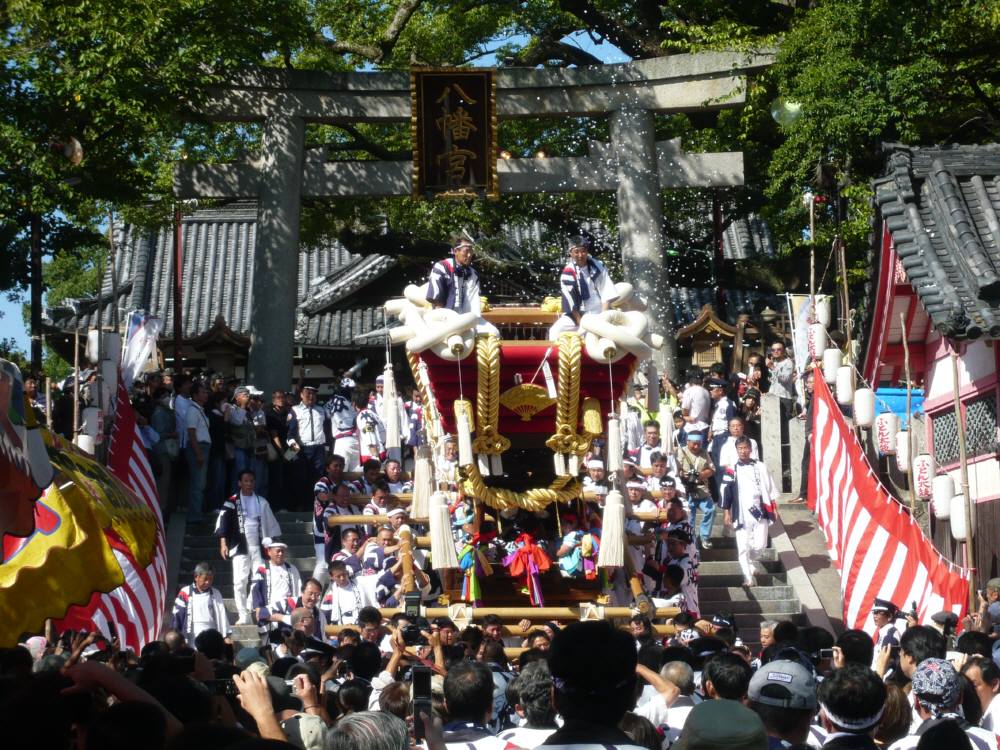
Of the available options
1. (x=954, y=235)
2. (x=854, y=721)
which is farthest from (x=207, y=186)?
(x=854, y=721)

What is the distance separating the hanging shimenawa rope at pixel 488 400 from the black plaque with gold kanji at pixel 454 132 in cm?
823

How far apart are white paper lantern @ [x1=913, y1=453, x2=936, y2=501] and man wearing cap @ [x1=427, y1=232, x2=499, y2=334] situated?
12.2ft

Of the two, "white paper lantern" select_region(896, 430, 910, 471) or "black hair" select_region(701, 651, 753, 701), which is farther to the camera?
"white paper lantern" select_region(896, 430, 910, 471)

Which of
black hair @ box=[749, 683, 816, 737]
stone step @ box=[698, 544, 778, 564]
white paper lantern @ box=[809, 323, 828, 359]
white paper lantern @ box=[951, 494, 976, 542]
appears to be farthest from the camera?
stone step @ box=[698, 544, 778, 564]

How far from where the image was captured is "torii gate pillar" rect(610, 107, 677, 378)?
65.2 ft

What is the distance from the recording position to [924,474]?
37.2 ft

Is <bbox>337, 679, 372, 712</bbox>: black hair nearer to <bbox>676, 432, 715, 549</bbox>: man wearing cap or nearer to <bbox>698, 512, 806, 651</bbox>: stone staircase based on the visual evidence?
<bbox>698, 512, 806, 651</bbox>: stone staircase

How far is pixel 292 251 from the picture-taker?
20.4m

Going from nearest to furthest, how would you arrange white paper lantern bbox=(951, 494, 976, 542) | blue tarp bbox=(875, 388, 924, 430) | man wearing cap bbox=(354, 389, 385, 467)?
white paper lantern bbox=(951, 494, 976, 542)
blue tarp bbox=(875, 388, 924, 430)
man wearing cap bbox=(354, 389, 385, 467)

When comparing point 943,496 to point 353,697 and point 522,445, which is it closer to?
point 522,445

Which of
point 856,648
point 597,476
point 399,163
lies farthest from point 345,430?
point 856,648

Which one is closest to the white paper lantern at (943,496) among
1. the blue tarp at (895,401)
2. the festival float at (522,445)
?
the festival float at (522,445)

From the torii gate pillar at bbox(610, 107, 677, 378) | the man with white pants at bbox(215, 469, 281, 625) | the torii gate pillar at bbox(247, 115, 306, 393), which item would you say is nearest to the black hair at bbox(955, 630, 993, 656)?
the man with white pants at bbox(215, 469, 281, 625)

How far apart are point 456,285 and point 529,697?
23.0ft
